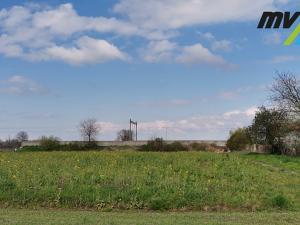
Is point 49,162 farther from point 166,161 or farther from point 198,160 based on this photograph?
point 198,160

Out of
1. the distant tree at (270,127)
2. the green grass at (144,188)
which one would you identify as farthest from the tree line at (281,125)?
the green grass at (144,188)

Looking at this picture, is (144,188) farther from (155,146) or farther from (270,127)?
(155,146)

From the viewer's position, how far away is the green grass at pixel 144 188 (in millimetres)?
18844

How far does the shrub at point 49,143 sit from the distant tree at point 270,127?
2665cm

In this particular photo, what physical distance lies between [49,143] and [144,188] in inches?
2374

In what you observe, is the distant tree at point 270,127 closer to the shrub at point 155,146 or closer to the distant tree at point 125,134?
the shrub at point 155,146

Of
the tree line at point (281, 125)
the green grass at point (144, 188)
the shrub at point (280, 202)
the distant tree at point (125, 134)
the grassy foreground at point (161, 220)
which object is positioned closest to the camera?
the grassy foreground at point (161, 220)

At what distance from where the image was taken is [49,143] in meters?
78.4

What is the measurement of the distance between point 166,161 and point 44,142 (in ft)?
181

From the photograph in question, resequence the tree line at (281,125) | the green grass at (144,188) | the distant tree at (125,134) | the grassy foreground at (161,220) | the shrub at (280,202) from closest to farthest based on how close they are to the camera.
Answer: the grassy foreground at (161,220), the green grass at (144,188), the shrub at (280,202), the tree line at (281,125), the distant tree at (125,134)

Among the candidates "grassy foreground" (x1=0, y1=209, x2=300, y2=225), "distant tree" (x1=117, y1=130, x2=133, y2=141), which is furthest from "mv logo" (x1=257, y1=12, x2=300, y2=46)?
"distant tree" (x1=117, y1=130, x2=133, y2=141)

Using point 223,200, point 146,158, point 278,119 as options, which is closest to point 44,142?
point 278,119

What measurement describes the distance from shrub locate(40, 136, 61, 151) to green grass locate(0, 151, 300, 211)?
46.8 metres

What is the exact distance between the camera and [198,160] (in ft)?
99.0
